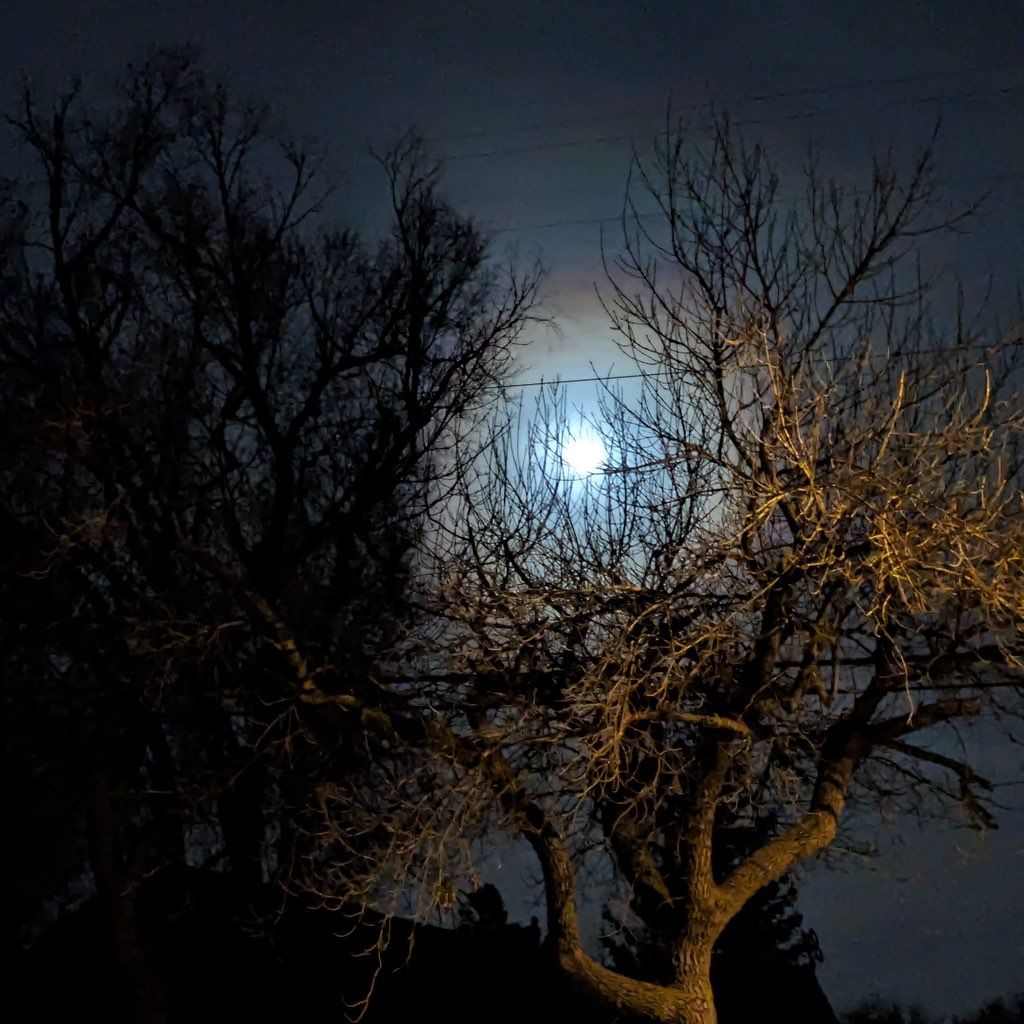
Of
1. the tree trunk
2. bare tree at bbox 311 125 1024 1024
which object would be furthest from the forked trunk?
the tree trunk

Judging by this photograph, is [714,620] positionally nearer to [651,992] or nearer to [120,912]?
[651,992]

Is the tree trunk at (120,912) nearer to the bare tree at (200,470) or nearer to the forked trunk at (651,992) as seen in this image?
the bare tree at (200,470)

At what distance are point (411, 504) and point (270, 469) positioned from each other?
2.10 m

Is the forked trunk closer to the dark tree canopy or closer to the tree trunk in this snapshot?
the dark tree canopy

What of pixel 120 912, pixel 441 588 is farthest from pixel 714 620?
pixel 120 912

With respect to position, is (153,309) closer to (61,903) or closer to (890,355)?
(890,355)

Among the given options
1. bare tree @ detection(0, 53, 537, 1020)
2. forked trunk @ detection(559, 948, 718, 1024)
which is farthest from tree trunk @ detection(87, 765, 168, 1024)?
forked trunk @ detection(559, 948, 718, 1024)

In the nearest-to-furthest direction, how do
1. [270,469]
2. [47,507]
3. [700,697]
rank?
[700,697] → [47,507] → [270,469]

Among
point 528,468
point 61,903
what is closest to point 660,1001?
point 528,468

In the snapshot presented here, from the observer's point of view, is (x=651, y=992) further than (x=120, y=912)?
No

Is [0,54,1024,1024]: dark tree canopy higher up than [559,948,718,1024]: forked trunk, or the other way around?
[0,54,1024,1024]: dark tree canopy

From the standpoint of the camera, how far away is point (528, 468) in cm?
1022

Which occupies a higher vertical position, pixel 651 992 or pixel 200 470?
pixel 200 470

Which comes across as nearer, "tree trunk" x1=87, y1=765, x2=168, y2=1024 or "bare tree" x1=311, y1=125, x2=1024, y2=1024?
"bare tree" x1=311, y1=125, x2=1024, y2=1024
